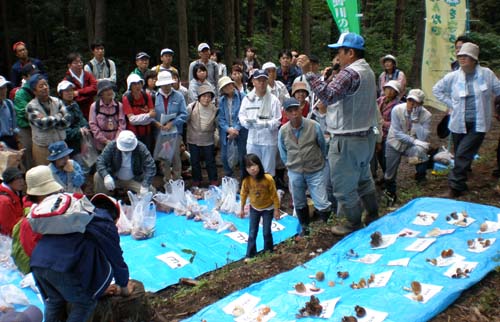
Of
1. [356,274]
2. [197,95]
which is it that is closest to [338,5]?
[197,95]

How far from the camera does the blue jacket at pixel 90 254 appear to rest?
3.11 metres

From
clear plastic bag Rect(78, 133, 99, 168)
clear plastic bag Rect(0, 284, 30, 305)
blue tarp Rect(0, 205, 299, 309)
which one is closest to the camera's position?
clear plastic bag Rect(0, 284, 30, 305)

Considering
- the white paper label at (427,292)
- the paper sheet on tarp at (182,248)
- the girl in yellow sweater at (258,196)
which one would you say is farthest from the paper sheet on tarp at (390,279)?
the paper sheet on tarp at (182,248)

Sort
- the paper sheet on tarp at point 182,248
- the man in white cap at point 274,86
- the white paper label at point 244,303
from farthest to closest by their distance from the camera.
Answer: the man in white cap at point 274,86
the paper sheet on tarp at point 182,248
the white paper label at point 244,303

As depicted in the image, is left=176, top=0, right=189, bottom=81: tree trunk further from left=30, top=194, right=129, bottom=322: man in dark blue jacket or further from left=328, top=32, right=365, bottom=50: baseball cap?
left=30, top=194, right=129, bottom=322: man in dark blue jacket

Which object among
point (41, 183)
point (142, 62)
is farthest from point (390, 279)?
point (142, 62)

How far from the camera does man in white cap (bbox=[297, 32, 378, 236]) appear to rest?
4324 mm

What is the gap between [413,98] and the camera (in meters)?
6.45

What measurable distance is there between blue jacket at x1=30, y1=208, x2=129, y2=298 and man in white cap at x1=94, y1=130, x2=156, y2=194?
347cm

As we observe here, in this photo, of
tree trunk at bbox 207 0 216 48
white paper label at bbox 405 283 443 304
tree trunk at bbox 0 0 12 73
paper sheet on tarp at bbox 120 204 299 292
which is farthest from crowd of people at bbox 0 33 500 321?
tree trunk at bbox 207 0 216 48

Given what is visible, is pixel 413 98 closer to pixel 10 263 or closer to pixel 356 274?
pixel 356 274

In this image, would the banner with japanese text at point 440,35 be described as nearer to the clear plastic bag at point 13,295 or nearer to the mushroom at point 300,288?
the mushroom at point 300,288

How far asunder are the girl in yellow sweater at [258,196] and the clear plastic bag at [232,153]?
2498 millimetres

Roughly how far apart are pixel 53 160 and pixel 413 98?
5176mm
